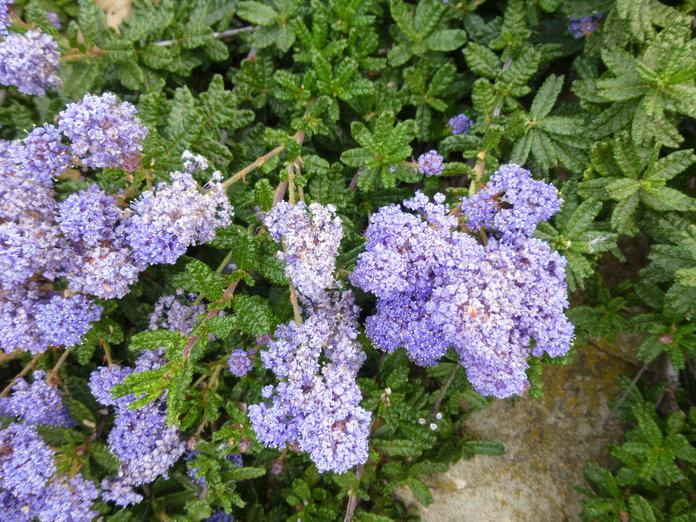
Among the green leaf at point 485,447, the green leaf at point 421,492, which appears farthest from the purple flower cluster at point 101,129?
the green leaf at point 485,447

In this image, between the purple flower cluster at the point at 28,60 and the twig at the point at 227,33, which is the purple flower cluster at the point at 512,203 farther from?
the purple flower cluster at the point at 28,60

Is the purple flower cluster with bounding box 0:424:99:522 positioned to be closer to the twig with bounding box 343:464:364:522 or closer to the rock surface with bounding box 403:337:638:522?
the twig with bounding box 343:464:364:522

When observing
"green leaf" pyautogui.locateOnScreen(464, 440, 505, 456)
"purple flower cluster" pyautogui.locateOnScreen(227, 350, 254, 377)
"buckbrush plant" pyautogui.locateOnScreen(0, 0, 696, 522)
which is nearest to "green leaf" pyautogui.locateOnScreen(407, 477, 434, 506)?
"buckbrush plant" pyautogui.locateOnScreen(0, 0, 696, 522)

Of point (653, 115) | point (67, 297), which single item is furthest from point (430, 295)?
point (67, 297)

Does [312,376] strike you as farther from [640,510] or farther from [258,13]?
Result: [258,13]

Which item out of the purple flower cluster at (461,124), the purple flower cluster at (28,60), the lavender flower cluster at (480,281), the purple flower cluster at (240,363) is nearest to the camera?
the lavender flower cluster at (480,281)

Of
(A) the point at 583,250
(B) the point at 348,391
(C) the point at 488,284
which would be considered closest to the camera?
(C) the point at 488,284

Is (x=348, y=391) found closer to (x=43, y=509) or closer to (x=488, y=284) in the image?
(x=488, y=284)
